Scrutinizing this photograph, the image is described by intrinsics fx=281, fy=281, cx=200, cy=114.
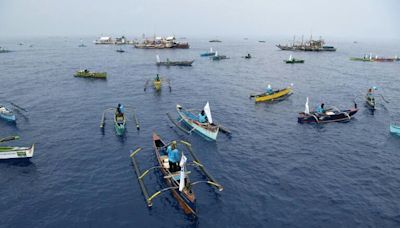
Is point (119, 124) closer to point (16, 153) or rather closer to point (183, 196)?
point (16, 153)

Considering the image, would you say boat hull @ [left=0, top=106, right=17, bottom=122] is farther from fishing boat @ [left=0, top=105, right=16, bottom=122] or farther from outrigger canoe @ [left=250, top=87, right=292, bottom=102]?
outrigger canoe @ [left=250, top=87, right=292, bottom=102]

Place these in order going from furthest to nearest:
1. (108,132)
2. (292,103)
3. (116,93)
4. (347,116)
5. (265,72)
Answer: (265,72)
(116,93)
(292,103)
(347,116)
(108,132)

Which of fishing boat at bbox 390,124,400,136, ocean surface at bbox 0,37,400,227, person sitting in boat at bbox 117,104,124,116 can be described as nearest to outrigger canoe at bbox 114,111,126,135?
person sitting in boat at bbox 117,104,124,116

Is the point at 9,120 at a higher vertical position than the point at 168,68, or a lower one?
lower

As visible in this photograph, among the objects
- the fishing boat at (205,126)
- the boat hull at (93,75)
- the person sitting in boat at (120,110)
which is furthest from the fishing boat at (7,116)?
the boat hull at (93,75)

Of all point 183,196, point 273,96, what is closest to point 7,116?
point 183,196

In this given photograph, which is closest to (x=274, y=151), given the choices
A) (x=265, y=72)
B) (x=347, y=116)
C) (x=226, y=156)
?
(x=226, y=156)

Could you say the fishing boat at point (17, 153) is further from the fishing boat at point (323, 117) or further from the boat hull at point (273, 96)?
the boat hull at point (273, 96)

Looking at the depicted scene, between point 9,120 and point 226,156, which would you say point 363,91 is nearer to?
point 226,156
